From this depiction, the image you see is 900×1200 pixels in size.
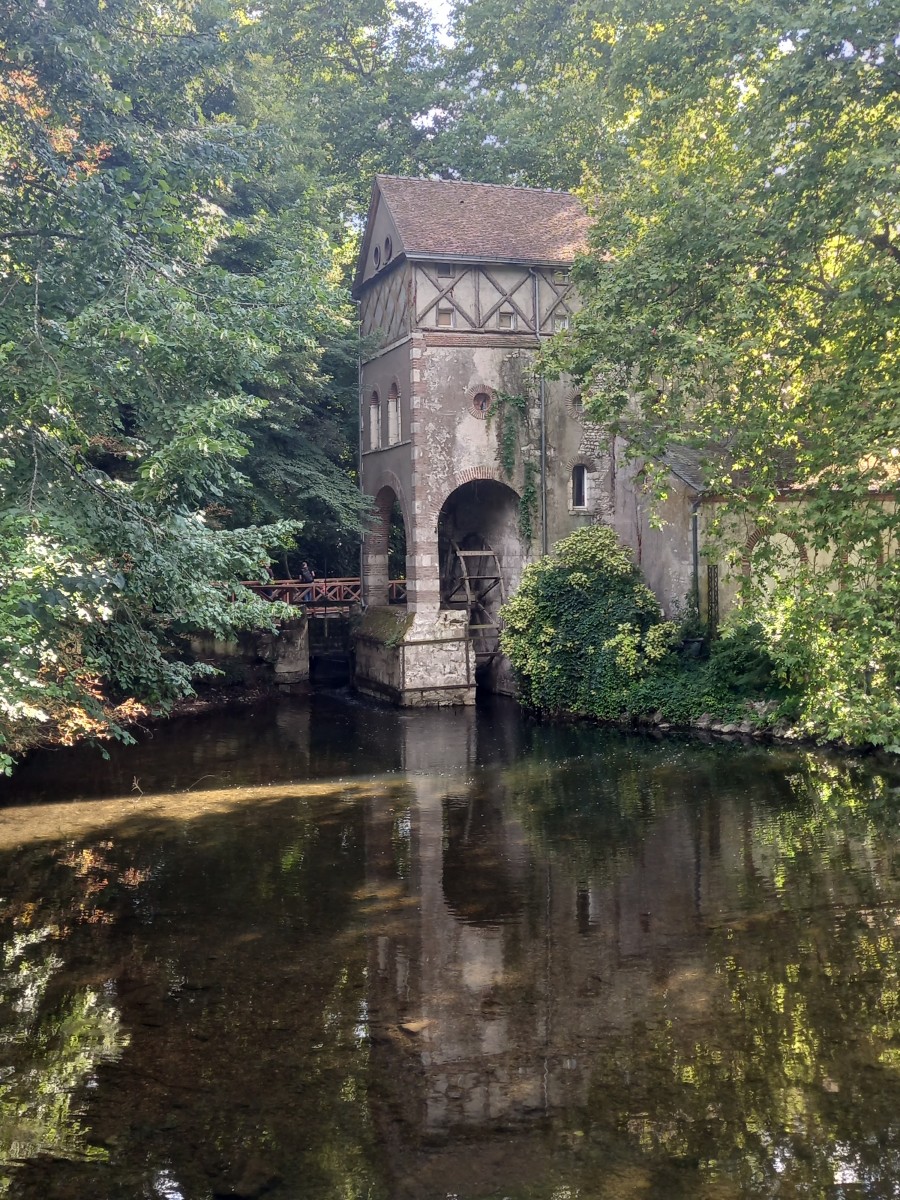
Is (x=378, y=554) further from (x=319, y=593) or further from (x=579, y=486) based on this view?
(x=579, y=486)

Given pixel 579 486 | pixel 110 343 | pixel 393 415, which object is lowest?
pixel 110 343

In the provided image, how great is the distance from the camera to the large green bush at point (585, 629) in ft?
67.3

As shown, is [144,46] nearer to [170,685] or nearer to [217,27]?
[217,27]

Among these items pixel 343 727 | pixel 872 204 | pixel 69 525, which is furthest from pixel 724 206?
pixel 343 727

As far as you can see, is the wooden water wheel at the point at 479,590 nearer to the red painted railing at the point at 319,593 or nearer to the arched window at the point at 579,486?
the red painted railing at the point at 319,593

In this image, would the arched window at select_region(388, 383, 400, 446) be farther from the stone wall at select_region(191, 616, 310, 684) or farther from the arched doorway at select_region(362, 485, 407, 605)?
the stone wall at select_region(191, 616, 310, 684)

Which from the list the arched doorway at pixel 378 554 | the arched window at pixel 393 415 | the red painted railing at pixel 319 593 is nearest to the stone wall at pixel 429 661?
the red painted railing at pixel 319 593

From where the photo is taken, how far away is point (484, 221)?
80.7 feet

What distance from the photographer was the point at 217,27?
42.6ft

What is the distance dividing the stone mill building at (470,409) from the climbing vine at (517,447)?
3cm

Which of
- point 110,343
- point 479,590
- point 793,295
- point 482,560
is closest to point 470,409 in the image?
point 482,560

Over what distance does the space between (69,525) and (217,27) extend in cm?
728

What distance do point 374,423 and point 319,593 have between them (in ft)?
14.8

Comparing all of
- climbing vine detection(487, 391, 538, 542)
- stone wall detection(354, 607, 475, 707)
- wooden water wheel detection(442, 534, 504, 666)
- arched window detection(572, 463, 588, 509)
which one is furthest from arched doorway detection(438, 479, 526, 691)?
arched window detection(572, 463, 588, 509)
